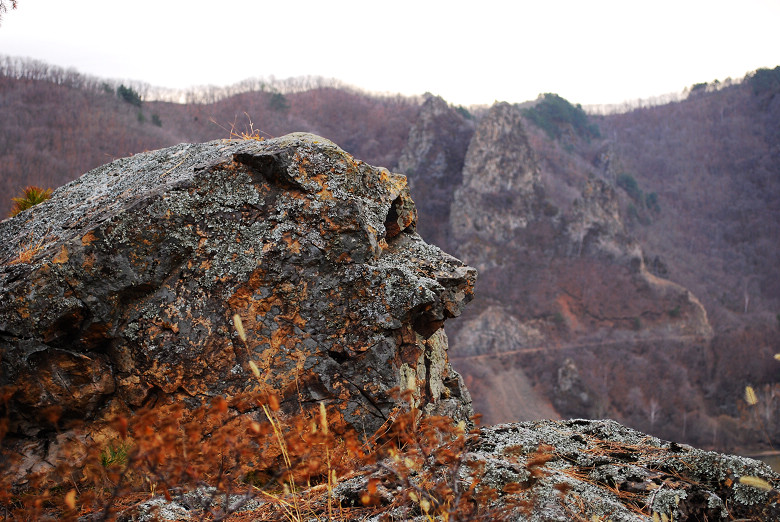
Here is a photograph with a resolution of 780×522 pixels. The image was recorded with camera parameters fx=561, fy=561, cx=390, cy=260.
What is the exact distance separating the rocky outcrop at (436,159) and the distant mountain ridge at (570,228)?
180mm

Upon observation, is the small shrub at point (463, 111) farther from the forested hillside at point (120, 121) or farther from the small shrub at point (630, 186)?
the small shrub at point (630, 186)

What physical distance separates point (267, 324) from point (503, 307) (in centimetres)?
4963

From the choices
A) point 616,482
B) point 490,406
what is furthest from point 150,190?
point 490,406

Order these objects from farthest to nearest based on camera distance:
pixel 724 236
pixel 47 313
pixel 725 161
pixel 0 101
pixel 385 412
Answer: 1. pixel 725 161
2. pixel 724 236
3. pixel 0 101
4. pixel 385 412
5. pixel 47 313

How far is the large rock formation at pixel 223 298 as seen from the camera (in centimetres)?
387

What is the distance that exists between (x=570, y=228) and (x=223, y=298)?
194 feet

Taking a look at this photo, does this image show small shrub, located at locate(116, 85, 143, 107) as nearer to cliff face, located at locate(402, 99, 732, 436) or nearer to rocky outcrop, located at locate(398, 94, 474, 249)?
rocky outcrop, located at locate(398, 94, 474, 249)

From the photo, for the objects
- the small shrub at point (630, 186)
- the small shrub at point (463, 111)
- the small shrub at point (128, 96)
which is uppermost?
the small shrub at point (463, 111)

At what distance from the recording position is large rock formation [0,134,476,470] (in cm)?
387

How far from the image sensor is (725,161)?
94062mm

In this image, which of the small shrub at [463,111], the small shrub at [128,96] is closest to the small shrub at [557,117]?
the small shrub at [463,111]

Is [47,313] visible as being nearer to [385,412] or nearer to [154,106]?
[385,412]

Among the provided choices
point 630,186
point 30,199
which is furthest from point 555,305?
point 30,199

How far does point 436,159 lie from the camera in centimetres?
6419
